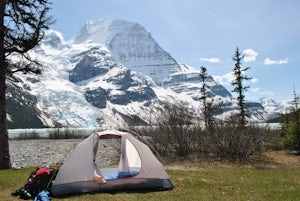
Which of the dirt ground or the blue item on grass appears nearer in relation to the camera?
the blue item on grass

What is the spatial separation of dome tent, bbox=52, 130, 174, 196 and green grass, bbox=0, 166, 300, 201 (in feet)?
1.48

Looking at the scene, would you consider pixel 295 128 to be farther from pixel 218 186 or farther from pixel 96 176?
pixel 96 176

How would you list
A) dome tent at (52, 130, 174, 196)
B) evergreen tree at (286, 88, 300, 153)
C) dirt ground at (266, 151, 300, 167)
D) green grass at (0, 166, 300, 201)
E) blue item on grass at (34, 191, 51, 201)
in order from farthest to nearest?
1. evergreen tree at (286, 88, 300, 153)
2. dirt ground at (266, 151, 300, 167)
3. dome tent at (52, 130, 174, 196)
4. green grass at (0, 166, 300, 201)
5. blue item on grass at (34, 191, 51, 201)

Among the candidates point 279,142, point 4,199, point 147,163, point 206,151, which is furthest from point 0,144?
point 279,142

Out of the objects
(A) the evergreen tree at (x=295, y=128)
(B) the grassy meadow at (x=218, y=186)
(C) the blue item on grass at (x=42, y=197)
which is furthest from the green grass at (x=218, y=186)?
(A) the evergreen tree at (x=295, y=128)

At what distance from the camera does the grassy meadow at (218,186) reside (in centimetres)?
939

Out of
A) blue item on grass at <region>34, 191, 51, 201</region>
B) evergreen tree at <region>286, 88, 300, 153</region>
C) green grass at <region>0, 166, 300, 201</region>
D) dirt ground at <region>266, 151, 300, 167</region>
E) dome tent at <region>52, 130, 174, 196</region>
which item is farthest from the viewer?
evergreen tree at <region>286, 88, 300, 153</region>

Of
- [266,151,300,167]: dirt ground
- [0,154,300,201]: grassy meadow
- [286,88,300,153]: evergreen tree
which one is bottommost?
[0,154,300,201]: grassy meadow

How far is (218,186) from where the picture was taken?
11.0 metres

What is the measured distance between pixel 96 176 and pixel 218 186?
376 cm

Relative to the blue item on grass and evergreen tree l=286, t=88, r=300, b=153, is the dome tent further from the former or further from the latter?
evergreen tree l=286, t=88, r=300, b=153

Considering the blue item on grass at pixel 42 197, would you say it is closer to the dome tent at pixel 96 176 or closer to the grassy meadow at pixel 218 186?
the grassy meadow at pixel 218 186

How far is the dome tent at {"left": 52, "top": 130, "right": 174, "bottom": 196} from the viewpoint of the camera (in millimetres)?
10094

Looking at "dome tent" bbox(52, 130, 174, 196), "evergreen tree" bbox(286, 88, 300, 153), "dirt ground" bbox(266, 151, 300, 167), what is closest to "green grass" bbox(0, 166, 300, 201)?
"dome tent" bbox(52, 130, 174, 196)
